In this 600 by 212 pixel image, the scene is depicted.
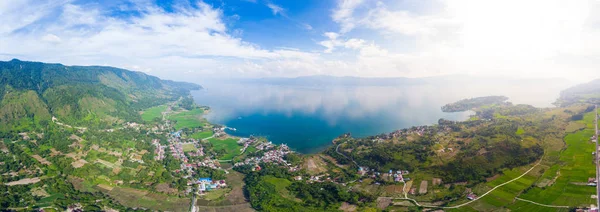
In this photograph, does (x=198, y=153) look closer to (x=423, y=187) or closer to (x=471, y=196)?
(x=423, y=187)

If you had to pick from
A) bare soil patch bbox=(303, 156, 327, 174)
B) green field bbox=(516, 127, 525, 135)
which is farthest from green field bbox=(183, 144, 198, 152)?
green field bbox=(516, 127, 525, 135)

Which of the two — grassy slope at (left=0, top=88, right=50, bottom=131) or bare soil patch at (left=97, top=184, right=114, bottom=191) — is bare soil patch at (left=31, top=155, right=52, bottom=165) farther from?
grassy slope at (left=0, top=88, right=50, bottom=131)

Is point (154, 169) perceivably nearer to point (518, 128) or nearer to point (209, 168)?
point (209, 168)

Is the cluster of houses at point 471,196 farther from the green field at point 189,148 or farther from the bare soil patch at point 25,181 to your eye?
the bare soil patch at point 25,181

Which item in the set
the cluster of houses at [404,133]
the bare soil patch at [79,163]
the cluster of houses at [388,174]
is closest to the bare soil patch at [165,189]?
the bare soil patch at [79,163]

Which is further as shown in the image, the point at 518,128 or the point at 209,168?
the point at 518,128

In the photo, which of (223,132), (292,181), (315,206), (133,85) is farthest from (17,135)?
(133,85)

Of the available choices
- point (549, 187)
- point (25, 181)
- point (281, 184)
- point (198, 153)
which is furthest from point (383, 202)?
point (25, 181)
